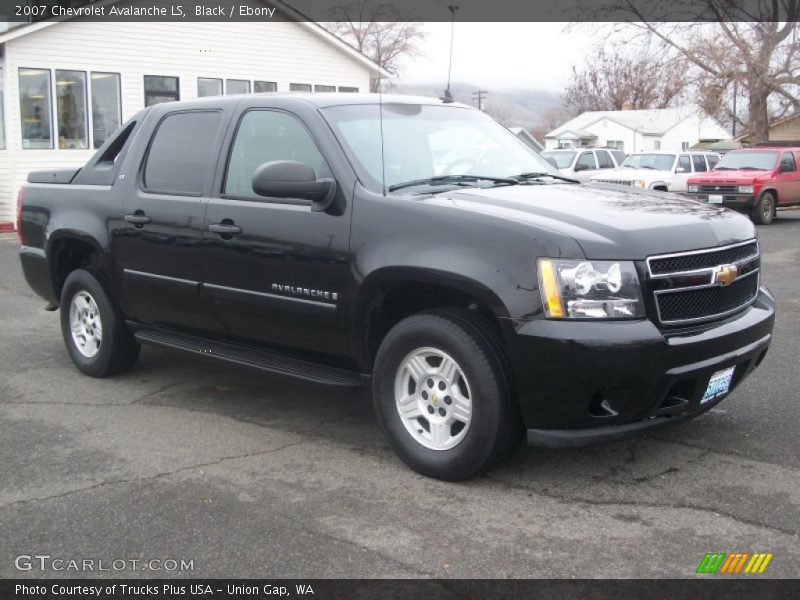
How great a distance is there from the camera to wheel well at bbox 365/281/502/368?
4230mm

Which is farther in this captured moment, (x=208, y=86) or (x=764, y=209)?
(x=208, y=86)

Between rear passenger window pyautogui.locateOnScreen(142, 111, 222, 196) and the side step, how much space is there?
93 cm

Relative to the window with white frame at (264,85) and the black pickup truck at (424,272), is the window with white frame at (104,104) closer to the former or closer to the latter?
the window with white frame at (264,85)

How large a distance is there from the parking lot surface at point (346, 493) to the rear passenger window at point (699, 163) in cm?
1871

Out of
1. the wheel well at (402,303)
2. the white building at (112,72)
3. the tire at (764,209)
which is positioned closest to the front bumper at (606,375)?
the wheel well at (402,303)

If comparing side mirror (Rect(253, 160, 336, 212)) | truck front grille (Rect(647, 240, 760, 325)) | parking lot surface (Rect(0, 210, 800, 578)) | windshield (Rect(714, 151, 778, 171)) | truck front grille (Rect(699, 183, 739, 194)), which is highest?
side mirror (Rect(253, 160, 336, 212))

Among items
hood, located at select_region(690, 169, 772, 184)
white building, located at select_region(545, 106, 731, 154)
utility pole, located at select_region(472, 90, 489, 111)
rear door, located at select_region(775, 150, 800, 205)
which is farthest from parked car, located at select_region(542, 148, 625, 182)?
white building, located at select_region(545, 106, 731, 154)

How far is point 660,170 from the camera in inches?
880

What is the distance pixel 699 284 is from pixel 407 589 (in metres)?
1.93

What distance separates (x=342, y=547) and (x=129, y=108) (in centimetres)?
1870

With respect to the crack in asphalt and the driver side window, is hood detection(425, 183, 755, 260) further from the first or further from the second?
the driver side window

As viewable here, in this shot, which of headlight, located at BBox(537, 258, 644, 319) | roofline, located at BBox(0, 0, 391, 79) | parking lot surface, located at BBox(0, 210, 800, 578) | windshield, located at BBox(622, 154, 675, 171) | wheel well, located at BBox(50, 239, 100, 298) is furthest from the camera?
windshield, located at BBox(622, 154, 675, 171)

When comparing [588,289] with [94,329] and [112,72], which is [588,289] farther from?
[112,72]

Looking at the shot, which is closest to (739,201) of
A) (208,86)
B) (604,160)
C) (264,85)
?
(604,160)
